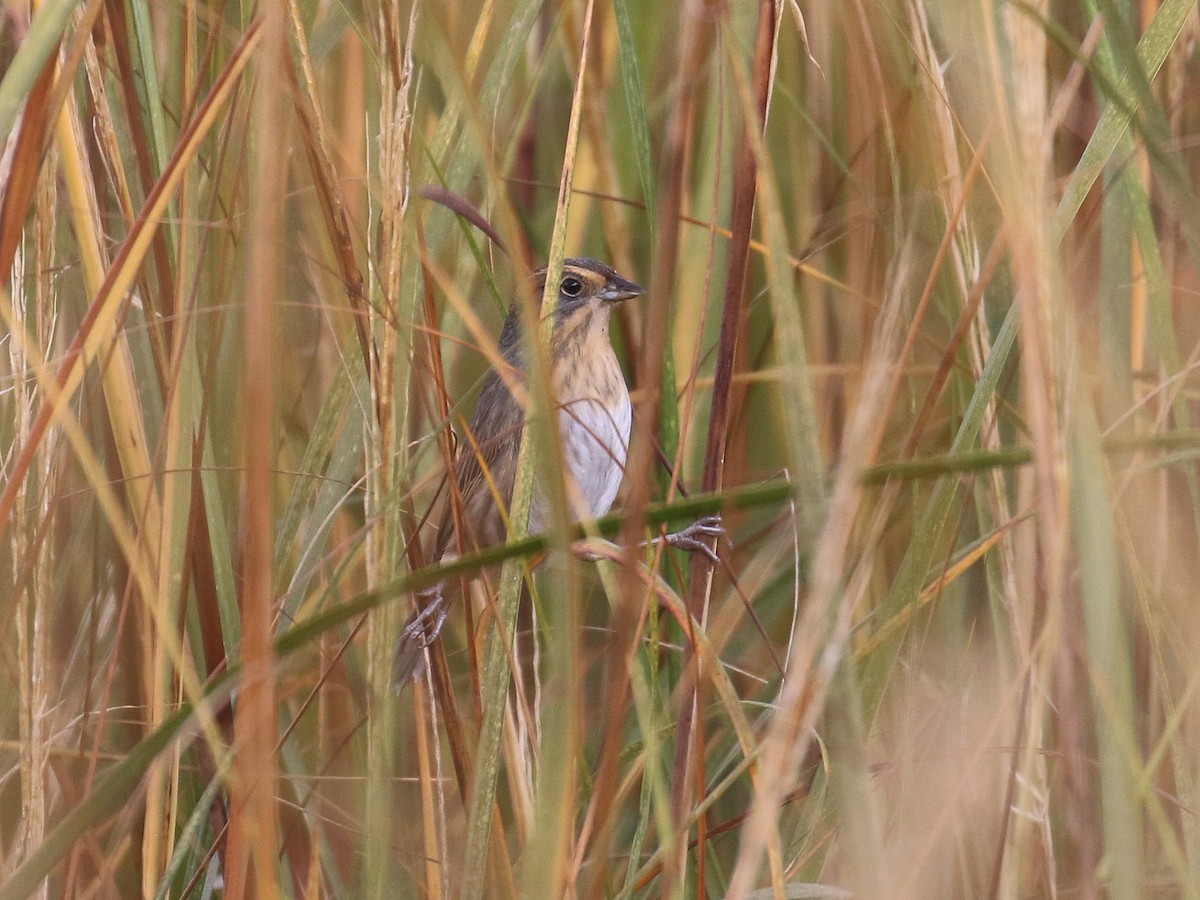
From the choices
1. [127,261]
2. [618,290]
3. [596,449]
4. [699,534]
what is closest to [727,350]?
[127,261]

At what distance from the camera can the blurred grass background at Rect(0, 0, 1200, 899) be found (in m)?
0.80

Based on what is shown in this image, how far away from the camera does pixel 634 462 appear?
28.9 inches

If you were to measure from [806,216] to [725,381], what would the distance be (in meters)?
0.83

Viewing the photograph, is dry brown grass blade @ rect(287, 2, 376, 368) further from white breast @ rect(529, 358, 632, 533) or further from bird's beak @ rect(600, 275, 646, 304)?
white breast @ rect(529, 358, 632, 533)

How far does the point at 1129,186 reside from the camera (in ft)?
4.24

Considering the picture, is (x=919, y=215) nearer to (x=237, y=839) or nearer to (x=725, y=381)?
(x=725, y=381)

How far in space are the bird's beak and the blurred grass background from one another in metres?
0.18

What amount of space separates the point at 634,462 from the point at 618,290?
5.07ft

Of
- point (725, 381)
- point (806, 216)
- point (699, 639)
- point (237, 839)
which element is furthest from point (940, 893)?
point (806, 216)

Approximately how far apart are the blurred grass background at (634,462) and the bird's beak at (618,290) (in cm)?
18

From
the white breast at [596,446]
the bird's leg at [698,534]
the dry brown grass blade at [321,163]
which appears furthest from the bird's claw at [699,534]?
the dry brown grass blade at [321,163]

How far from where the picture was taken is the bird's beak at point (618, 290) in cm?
217

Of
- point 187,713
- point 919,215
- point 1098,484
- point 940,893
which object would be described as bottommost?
point 940,893

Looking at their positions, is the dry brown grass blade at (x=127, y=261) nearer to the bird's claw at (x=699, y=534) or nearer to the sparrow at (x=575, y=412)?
the bird's claw at (x=699, y=534)
